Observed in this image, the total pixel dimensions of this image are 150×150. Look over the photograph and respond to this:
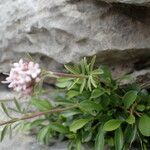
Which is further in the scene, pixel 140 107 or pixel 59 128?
pixel 59 128

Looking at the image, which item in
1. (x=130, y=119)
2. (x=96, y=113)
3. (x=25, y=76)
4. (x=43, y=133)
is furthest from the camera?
(x=43, y=133)

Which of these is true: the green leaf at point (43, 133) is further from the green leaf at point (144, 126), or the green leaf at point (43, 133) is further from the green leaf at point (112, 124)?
the green leaf at point (144, 126)

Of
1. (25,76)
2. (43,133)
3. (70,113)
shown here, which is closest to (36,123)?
(43,133)

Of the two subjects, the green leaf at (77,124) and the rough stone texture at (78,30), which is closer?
the green leaf at (77,124)

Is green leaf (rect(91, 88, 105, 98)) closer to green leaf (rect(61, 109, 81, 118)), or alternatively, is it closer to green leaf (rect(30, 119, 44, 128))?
green leaf (rect(61, 109, 81, 118))

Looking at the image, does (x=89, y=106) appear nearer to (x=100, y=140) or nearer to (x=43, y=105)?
(x=100, y=140)

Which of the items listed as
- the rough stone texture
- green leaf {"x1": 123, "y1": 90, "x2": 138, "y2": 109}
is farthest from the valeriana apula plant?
the rough stone texture

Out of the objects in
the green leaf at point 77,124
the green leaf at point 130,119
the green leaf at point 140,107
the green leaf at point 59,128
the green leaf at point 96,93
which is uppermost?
the green leaf at point 96,93

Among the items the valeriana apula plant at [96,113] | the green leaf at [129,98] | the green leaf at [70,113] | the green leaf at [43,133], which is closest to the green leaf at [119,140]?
the valeriana apula plant at [96,113]

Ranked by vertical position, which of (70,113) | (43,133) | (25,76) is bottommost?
(43,133)
